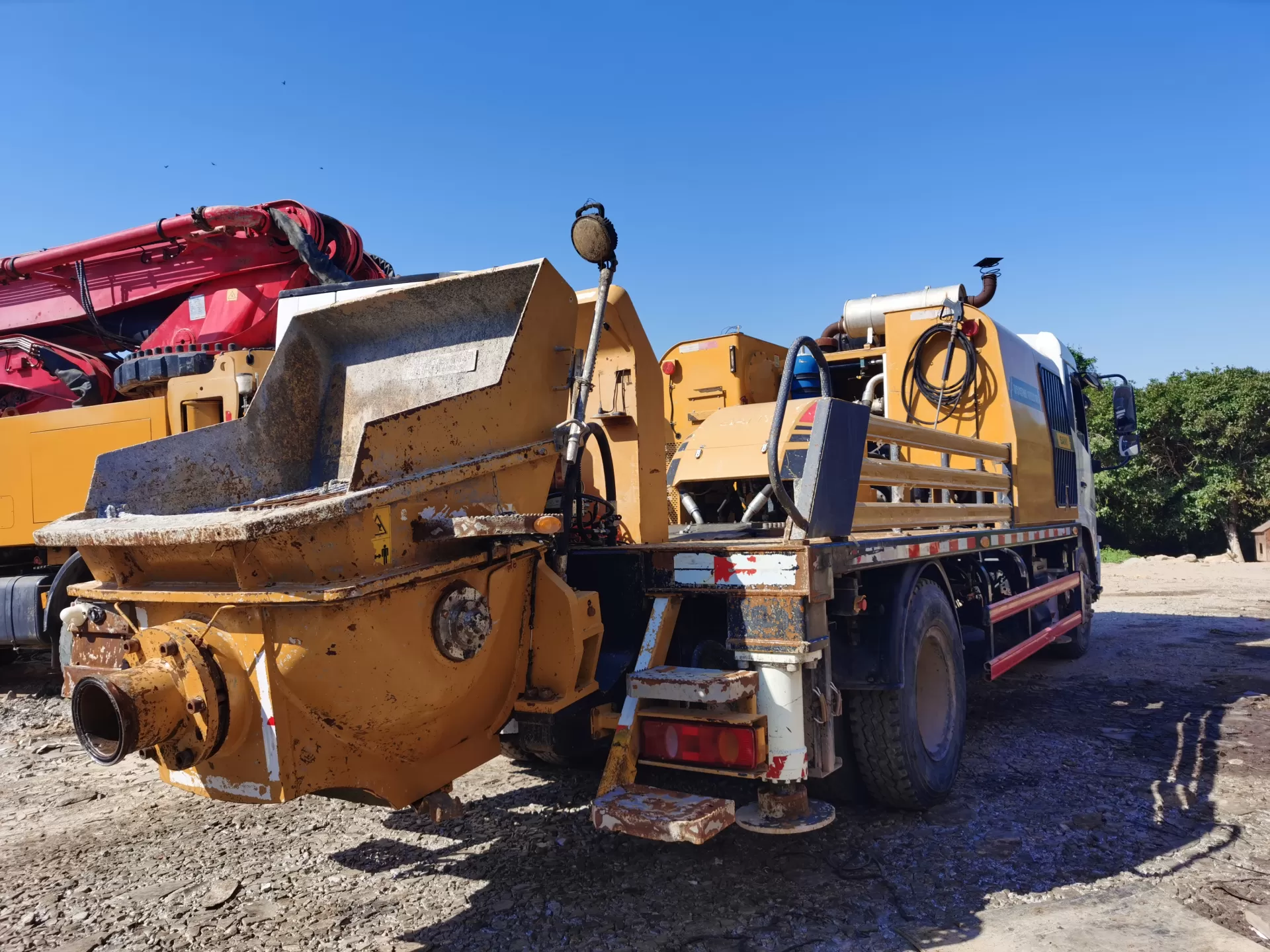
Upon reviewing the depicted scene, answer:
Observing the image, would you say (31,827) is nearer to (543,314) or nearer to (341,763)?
(341,763)

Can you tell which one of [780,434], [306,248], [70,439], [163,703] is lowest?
[163,703]

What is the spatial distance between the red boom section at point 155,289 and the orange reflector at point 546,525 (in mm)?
6559

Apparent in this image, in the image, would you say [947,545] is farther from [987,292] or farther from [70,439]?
[70,439]

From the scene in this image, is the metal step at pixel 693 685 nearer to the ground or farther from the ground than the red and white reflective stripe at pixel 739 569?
nearer to the ground

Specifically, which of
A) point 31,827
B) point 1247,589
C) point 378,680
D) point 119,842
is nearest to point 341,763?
point 378,680

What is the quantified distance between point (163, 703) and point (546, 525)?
1.23 metres

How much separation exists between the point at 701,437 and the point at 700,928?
2.86 metres

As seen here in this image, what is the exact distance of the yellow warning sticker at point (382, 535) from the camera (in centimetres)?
266

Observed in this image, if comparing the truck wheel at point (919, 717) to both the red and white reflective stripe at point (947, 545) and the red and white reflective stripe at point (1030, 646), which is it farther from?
the red and white reflective stripe at point (1030, 646)

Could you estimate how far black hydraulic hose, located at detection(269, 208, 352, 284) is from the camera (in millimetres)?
8547

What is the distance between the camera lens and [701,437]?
529cm

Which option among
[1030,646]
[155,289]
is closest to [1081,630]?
[1030,646]

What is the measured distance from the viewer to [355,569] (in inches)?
103

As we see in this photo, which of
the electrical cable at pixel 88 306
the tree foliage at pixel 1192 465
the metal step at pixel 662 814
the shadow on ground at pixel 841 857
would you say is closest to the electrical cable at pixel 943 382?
the shadow on ground at pixel 841 857
